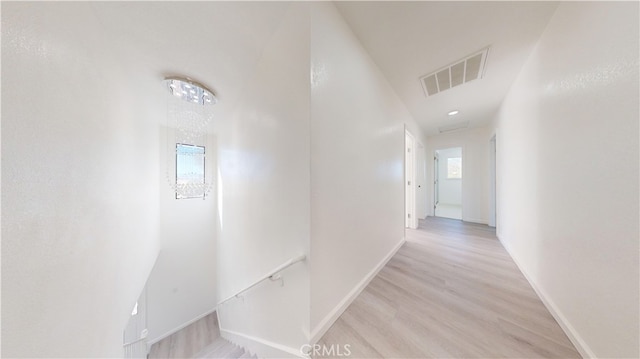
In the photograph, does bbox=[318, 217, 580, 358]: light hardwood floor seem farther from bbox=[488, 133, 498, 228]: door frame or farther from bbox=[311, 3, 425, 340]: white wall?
bbox=[488, 133, 498, 228]: door frame

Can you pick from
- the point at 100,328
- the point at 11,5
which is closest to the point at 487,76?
the point at 11,5

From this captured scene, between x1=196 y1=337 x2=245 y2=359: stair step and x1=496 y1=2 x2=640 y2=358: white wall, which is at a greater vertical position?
x1=496 y1=2 x2=640 y2=358: white wall

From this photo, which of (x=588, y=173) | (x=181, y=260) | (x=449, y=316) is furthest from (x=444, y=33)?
(x=181, y=260)

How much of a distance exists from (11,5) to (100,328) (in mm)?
1949

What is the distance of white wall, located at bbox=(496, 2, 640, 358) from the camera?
32.4 inches

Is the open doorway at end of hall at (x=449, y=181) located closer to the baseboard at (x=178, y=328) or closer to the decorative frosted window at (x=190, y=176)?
the decorative frosted window at (x=190, y=176)

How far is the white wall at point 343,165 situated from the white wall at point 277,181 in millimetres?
91

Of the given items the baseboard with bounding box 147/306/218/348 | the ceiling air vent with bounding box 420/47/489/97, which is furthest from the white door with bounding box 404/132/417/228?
the baseboard with bounding box 147/306/218/348

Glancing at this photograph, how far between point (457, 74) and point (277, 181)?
255 cm

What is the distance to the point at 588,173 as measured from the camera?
1.05 m

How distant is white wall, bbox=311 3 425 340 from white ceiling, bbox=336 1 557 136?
0.17m

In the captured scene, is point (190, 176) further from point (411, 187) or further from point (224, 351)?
point (411, 187)

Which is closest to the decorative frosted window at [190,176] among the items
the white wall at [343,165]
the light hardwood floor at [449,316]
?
the white wall at [343,165]

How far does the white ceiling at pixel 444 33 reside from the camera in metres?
1.37
